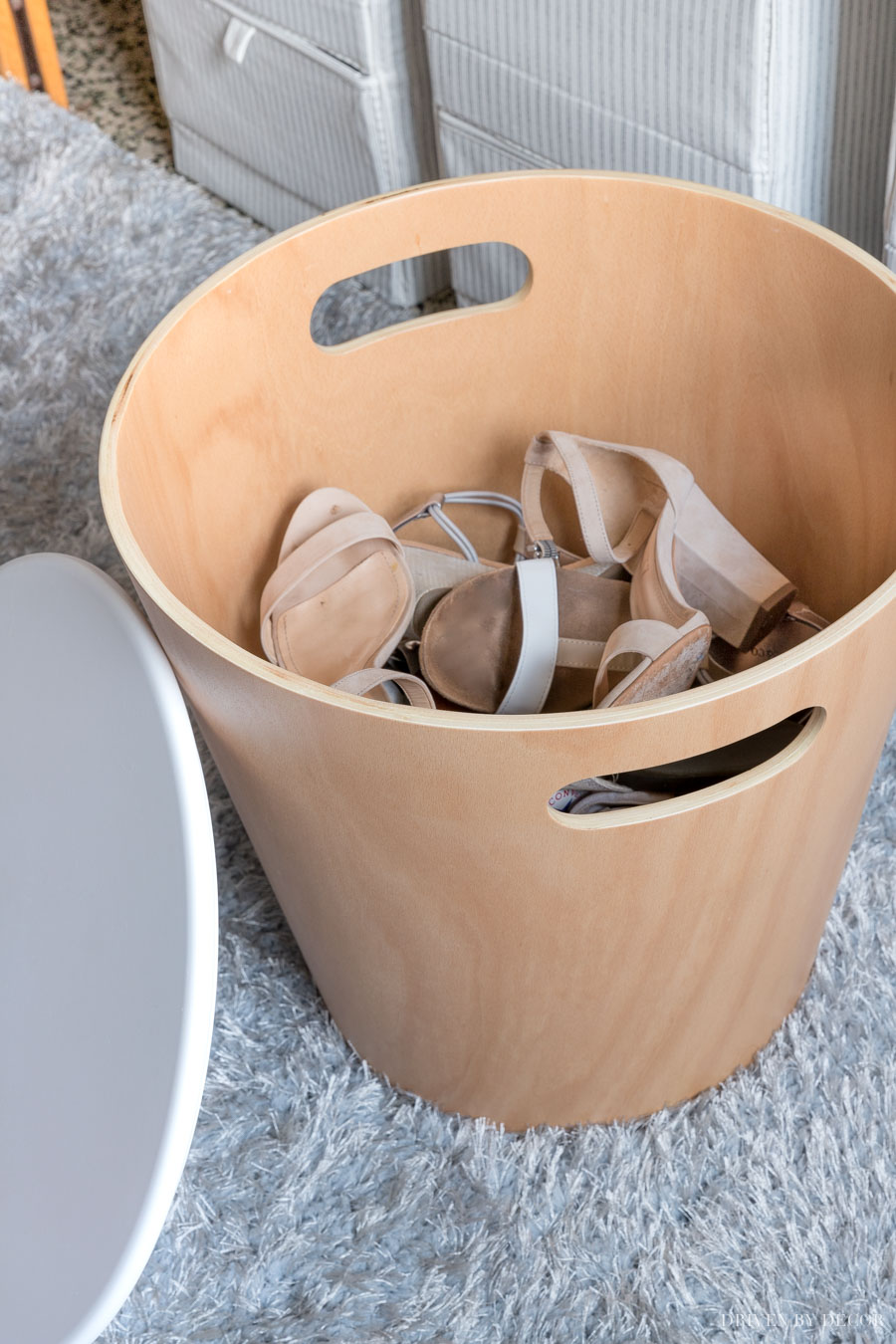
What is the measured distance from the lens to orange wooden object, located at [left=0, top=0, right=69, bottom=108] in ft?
5.02

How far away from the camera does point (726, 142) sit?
86 centimetres

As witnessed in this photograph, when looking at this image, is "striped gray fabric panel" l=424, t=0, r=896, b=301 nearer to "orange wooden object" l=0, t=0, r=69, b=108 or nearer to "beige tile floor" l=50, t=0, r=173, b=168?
Result: "beige tile floor" l=50, t=0, r=173, b=168

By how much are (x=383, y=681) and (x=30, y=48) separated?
4.13 ft

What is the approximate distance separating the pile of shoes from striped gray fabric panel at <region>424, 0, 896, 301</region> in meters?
0.25

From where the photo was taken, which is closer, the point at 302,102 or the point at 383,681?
the point at 383,681

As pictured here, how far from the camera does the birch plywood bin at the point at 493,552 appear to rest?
507 millimetres

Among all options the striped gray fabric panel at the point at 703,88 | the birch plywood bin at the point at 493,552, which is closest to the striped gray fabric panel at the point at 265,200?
the striped gray fabric panel at the point at 703,88

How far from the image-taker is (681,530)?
0.80 meters

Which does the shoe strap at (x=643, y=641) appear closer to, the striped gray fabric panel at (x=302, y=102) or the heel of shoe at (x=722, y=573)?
the heel of shoe at (x=722, y=573)

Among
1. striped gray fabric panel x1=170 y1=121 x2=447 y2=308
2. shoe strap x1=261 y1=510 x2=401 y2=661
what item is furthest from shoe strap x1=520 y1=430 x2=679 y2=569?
striped gray fabric panel x1=170 y1=121 x2=447 y2=308

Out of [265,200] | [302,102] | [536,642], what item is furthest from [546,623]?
[265,200]

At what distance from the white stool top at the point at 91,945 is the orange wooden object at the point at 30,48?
1.17m

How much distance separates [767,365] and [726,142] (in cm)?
20

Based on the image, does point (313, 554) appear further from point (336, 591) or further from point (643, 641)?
point (643, 641)
